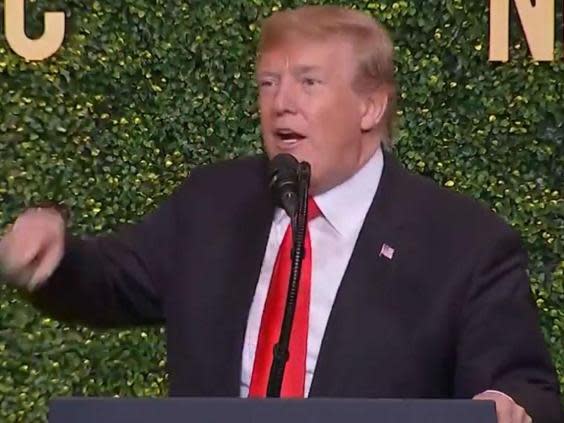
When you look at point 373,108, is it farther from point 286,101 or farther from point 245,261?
point 245,261

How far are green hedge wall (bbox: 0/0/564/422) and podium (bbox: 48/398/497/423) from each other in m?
1.60

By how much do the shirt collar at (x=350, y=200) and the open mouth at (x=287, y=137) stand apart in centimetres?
10

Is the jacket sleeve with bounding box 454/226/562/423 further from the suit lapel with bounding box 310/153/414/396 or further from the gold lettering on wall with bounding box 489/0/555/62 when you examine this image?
the gold lettering on wall with bounding box 489/0/555/62

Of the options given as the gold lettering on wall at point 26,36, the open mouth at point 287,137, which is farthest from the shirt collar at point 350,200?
the gold lettering on wall at point 26,36

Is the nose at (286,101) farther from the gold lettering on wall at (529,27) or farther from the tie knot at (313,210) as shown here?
the gold lettering on wall at (529,27)

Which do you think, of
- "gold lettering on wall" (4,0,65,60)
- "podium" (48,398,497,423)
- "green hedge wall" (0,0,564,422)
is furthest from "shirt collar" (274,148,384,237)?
"gold lettering on wall" (4,0,65,60)

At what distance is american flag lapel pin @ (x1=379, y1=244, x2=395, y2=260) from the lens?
1.83m

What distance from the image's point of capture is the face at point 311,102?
1.85 metres

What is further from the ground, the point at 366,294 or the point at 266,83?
the point at 266,83

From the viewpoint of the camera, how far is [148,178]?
2.86m

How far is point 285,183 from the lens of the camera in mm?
1585

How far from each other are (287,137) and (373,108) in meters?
0.17

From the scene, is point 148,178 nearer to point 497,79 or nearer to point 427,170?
point 427,170

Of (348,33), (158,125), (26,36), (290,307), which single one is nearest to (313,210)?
(348,33)
